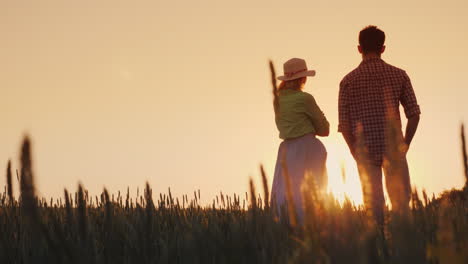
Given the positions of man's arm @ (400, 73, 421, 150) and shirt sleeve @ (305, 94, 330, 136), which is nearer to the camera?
man's arm @ (400, 73, 421, 150)

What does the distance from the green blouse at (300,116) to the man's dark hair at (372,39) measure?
3.05ft

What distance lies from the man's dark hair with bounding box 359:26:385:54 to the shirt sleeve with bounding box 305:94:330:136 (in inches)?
35.4

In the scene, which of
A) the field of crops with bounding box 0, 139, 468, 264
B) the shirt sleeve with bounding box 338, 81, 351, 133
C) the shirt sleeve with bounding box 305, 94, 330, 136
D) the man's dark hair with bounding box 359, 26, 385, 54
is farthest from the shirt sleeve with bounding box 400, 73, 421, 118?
the field of crops with bounding box 0, 139, 468, 264

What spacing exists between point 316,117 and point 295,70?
59 centimetres

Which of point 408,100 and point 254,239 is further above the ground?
point 408,100

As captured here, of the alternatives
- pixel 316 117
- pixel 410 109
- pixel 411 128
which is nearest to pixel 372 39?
pixel 410 109

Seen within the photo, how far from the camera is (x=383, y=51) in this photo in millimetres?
5914

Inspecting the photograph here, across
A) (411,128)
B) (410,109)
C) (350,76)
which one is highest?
(350,76)

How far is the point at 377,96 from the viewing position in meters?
5.83

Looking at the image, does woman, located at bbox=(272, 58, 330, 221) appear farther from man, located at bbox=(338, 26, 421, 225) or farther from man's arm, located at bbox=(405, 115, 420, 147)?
man's arm, located at bbox=(405, 115, 420, 147)

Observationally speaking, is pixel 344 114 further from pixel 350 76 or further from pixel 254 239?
pixel 254 239

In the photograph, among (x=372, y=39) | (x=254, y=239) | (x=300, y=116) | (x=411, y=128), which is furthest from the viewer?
(x=300, y=116)

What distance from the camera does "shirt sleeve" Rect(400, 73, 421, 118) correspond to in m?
5.74

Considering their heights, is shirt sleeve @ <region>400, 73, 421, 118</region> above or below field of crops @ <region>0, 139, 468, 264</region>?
above
